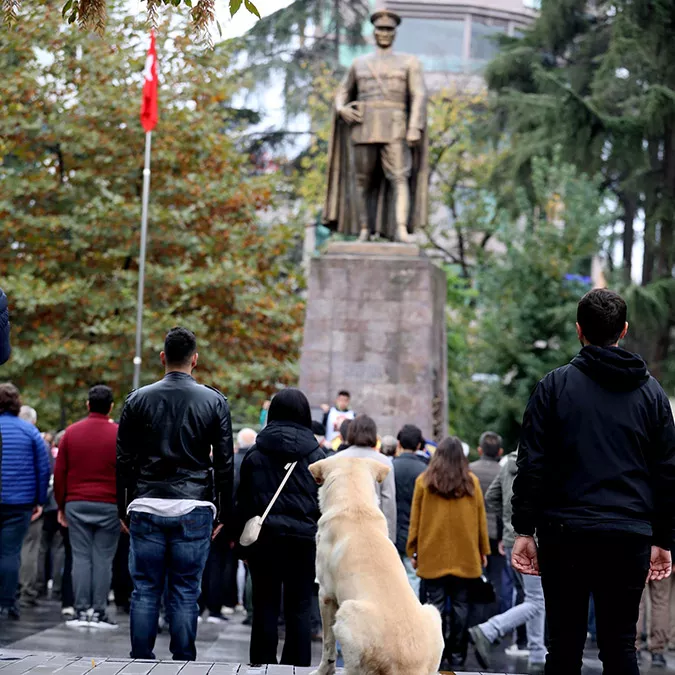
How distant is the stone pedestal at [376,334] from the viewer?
54.4ft

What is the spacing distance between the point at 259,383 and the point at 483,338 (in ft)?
16.1

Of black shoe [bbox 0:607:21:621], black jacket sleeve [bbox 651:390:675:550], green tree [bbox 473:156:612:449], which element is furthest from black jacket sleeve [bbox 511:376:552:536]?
green tree [bbox 473:156:612:449]

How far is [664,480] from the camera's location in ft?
18.0

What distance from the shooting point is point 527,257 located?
2955cm

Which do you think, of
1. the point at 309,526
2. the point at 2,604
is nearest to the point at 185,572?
the point at 309,526

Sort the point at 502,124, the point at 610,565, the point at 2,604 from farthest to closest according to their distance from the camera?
the point at 502,124
the point at 2,604
the point at 610,565

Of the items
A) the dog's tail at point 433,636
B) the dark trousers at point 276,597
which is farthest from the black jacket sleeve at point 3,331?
the dog's tail at point 433,636

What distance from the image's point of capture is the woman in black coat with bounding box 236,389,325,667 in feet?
25.0

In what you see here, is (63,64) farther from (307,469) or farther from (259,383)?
(307,469)

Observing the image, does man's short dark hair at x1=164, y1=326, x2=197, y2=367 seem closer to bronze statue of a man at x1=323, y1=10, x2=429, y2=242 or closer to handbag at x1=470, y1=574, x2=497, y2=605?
handbag at x1=470, y1=574, x2=497, y2=605

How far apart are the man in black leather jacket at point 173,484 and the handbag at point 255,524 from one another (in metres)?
0.17

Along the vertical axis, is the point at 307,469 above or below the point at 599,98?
below

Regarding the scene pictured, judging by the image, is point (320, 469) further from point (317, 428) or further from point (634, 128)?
point (634, 128)

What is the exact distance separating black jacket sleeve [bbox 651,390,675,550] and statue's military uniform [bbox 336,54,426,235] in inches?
470
